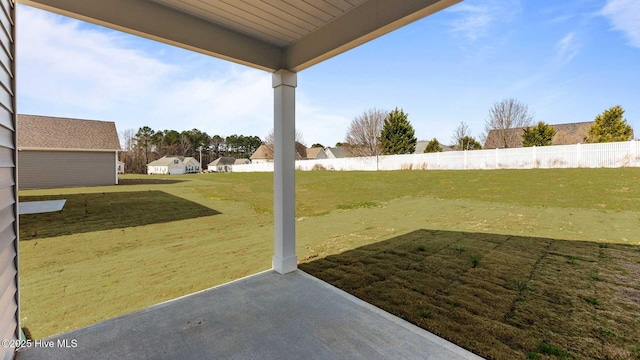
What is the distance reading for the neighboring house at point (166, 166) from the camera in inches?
1375

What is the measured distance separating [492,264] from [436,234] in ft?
4.81

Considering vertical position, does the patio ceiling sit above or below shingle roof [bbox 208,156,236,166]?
below

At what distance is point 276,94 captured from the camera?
9.36ft

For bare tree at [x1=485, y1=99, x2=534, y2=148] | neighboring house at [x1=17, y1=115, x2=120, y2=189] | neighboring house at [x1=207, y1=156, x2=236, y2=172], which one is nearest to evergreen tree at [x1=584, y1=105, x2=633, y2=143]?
bare tree at [x1=485, y1=99, x2=534, y2=148]

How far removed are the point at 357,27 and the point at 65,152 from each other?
17.1 metres

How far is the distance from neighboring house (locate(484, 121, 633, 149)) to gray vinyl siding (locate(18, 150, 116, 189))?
986 inches

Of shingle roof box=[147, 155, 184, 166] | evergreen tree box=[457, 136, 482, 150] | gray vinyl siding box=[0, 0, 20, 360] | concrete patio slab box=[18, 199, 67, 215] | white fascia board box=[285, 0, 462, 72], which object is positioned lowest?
concrete patio slab box=[18, 199, 67, 215]

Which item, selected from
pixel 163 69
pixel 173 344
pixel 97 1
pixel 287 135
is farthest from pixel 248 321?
pixel 163 69

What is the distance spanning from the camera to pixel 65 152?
1311 centimetres

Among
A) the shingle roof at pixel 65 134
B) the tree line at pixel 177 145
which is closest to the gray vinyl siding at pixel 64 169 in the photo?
the shingle roof at pixel 65 134

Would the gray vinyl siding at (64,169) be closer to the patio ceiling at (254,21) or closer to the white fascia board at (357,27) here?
the patio ceiling at (254,21)

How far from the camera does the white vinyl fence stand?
9.45m

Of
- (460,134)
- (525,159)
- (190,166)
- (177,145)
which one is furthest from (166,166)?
(525,159)

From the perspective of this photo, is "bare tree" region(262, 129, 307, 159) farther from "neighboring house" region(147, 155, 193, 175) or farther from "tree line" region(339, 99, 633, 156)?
"neighboring house" region(147, 155, 193, 175)
